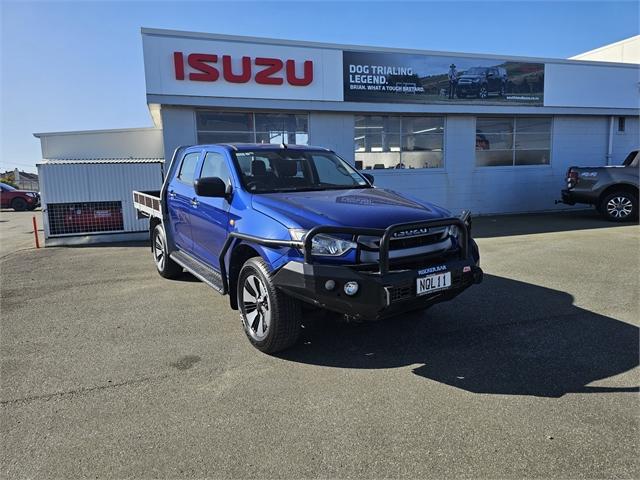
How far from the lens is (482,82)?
13.8 meters

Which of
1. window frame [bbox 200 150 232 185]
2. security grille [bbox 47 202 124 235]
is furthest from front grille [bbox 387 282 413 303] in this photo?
security grille [bbox 47 202 124 235]

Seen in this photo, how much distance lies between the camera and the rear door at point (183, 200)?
219 inches

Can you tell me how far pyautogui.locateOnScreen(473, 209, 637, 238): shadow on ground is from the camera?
1101 cm

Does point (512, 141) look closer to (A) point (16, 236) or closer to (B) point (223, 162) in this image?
(B) point (223, 162)

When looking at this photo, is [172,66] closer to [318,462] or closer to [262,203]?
[262,203]

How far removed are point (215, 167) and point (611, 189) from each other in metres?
11.4

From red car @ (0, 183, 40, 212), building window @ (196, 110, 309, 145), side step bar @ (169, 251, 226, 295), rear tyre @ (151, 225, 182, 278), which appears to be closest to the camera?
side step bar @ (169, 251, 226, 295)

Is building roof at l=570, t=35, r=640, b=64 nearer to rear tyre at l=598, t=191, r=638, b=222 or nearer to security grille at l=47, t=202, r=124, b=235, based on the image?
rear tyre at l=598, t=191, r=638, b=222

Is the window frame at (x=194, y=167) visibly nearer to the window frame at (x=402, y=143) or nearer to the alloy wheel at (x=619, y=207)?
the window frame at (x=402, y=143)

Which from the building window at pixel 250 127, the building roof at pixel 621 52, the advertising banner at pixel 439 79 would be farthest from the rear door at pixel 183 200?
the building roof at pixel 621 52

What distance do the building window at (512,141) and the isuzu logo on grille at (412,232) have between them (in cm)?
1157

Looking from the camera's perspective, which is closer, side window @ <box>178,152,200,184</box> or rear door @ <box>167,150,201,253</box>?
rear door @ <box>167,150,201,253</box>

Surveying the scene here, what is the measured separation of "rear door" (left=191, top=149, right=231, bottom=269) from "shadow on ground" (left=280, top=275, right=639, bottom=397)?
1.34m

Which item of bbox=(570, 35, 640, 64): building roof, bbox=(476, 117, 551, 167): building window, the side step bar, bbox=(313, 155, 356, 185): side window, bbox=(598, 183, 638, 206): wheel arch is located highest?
bbox=(570, 35, 640, 64): building roof
